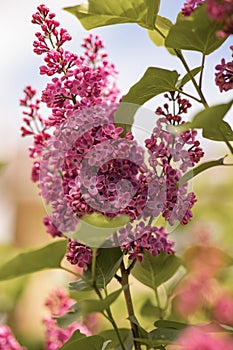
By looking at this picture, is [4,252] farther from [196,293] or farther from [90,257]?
[90,257]

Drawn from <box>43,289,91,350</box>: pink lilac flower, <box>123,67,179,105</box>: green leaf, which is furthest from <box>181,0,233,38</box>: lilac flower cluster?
<box>43,289,91,350</box>: pink lilac flower

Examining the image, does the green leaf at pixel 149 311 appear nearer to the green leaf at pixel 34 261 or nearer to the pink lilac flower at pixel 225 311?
the pink lilac flower at pixel 225 311

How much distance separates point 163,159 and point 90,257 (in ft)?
0.34

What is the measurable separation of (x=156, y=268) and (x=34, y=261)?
0.24 metres

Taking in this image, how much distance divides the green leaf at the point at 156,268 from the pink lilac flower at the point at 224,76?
0.24 meters

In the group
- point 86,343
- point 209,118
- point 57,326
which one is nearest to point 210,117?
→ point 209,118

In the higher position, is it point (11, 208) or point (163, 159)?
point (11, 208)

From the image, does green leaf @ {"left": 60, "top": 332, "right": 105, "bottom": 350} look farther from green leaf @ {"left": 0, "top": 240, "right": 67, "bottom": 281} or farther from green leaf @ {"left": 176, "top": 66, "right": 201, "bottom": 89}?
green leaf @ {"left": 176, "top": 66, "right": 201, "bottom": 89}

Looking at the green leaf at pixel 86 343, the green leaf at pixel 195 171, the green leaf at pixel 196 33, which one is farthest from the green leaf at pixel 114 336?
the green leaf at pixel 196 33

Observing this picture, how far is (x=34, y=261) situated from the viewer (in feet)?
1.68

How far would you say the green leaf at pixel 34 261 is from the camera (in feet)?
1.65

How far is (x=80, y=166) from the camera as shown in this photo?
56 cm

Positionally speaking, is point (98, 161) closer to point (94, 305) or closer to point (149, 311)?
point (94, 305)

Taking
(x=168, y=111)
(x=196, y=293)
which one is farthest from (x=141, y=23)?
(x=196, y=293)
